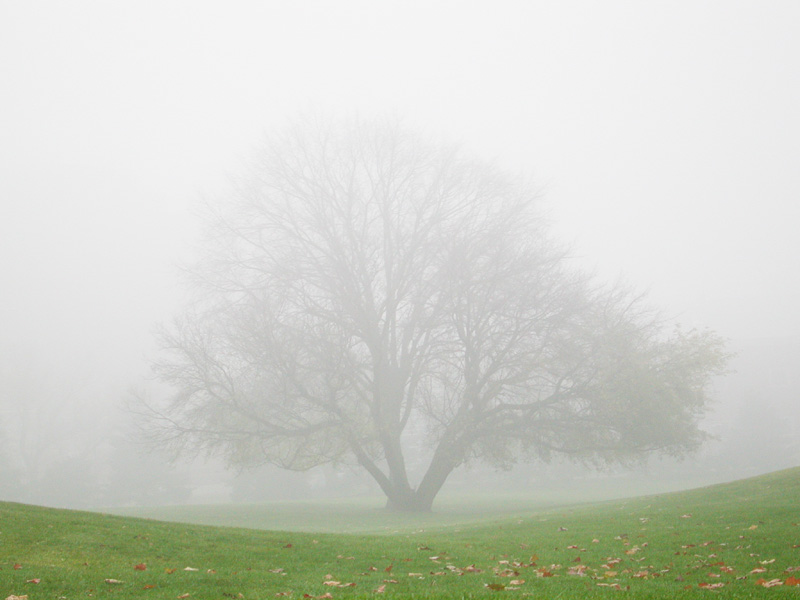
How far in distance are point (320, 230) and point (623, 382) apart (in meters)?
15.0

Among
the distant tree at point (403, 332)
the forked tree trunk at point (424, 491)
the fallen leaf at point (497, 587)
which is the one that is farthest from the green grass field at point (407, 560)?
the forked tree trunk at point (424, 491)

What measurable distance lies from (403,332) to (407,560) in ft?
58.2

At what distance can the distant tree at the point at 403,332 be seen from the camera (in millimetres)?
24328

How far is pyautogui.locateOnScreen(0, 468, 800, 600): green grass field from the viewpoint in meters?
7.81

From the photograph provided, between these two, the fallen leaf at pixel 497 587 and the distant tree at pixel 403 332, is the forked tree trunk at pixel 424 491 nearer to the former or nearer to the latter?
the distant tree at pixel 403 332

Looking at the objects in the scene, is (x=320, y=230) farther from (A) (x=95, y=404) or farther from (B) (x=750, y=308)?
(B) (x=750, y=308)

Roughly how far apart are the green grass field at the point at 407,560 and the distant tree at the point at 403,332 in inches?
379

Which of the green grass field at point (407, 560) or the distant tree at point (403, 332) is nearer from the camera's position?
the green grass field at point (407, 560)

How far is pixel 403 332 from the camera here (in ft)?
92.6

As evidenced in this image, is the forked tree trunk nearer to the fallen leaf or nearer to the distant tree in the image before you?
the distant tree

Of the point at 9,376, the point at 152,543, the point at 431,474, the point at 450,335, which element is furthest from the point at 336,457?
the point at 9,376

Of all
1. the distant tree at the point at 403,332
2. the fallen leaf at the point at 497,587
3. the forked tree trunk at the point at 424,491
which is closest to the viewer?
the fallen leaf at the point at 497,587

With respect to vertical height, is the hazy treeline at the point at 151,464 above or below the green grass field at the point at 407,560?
above

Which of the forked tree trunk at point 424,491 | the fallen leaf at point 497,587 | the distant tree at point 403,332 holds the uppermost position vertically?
the distant tree at point 403,332
